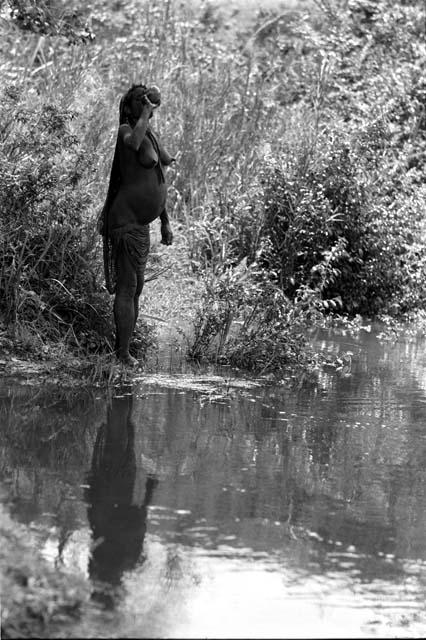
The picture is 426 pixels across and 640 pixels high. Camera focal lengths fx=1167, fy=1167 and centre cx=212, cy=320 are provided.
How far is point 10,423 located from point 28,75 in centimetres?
910

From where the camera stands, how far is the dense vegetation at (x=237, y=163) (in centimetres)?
994

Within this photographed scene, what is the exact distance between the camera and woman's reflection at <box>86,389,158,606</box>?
523 centimetres

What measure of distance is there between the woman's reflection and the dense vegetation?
7.13 feet

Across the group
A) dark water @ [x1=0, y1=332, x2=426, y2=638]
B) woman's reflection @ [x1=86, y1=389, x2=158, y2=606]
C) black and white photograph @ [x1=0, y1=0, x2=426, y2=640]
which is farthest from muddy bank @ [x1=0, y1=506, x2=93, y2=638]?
woman's reflection @ [x1=86, y1=389, x2=158, y2=606]

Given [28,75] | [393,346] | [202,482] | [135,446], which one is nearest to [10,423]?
[135,446]

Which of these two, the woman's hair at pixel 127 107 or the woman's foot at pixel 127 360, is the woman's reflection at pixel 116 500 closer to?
the woman's foot at pixel 127 360

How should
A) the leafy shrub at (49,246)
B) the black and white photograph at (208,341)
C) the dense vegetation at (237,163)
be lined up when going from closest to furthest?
the black and white photograph at (208,341) < the leafy shrub at (49,246) < the dense vegetation at (237,163)

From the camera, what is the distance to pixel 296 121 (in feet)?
53.8

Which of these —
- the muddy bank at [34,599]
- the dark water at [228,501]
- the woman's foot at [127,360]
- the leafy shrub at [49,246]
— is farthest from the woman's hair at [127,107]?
the muddy bank at [34,599]

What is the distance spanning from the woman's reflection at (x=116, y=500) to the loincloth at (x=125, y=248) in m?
1.61

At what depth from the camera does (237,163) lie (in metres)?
15.6

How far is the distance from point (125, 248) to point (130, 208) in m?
0.32

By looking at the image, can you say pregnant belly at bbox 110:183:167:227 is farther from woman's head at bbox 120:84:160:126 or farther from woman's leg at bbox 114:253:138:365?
woman's head at bbox 120:84:160:126

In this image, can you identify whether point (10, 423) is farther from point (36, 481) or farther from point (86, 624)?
point (86, 624)
